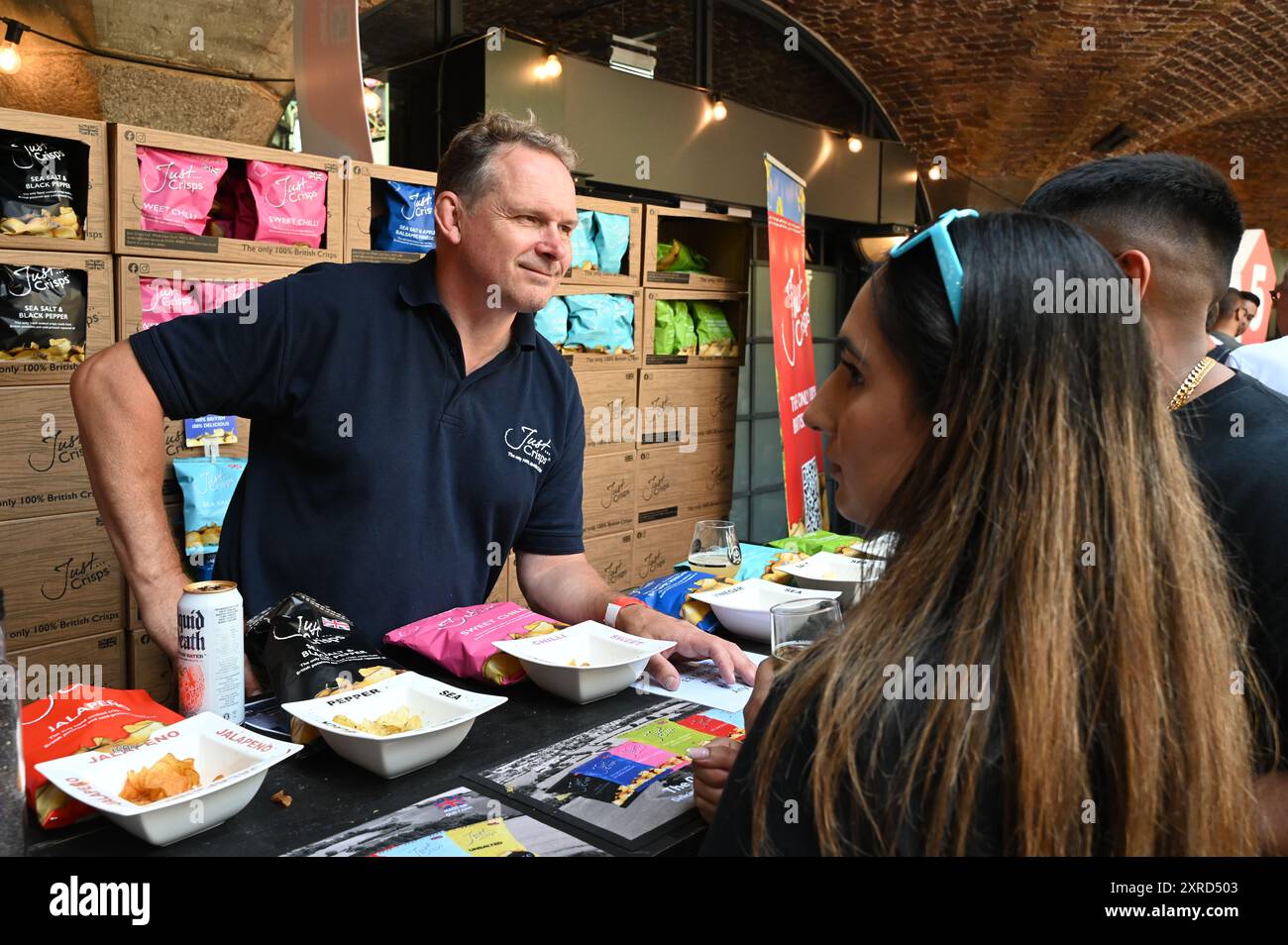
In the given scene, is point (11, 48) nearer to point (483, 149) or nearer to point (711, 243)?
point (483, 149)

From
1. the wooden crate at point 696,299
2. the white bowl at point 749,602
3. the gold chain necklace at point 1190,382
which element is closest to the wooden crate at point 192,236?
the wooden crate at point 696,299

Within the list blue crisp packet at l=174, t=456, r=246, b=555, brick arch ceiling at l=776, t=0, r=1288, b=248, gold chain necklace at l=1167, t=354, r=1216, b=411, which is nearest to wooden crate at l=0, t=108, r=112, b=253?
blue crisp packet at l=174, t=456, r=246, b=555

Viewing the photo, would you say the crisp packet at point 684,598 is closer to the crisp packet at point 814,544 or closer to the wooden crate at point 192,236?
the crisp packet at point 814,544

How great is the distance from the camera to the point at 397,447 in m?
2.16

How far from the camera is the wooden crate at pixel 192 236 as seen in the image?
9.77 ft

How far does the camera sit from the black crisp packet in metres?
1.46

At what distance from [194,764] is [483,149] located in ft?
5.39

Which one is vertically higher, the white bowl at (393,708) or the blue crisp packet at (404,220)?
the blue crisp packet at (404,220)

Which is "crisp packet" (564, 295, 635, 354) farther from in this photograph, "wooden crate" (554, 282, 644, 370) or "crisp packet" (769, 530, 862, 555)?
"crisp packet" (769, 530, 862, 555)

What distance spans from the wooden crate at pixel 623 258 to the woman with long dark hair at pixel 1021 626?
3640 millimetres

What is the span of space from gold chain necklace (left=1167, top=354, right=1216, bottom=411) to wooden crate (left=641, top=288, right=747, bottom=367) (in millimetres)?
3537

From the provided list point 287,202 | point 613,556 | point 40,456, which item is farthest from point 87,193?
point 613,556
